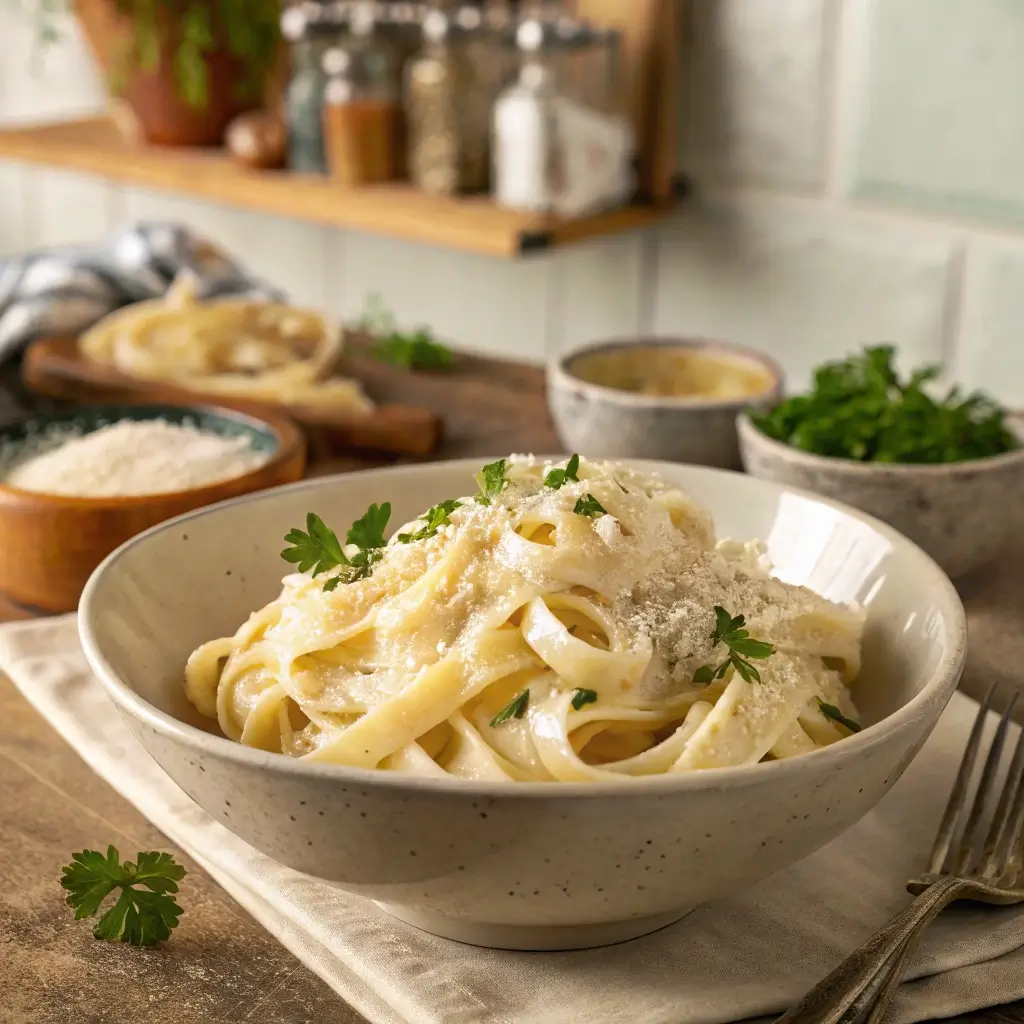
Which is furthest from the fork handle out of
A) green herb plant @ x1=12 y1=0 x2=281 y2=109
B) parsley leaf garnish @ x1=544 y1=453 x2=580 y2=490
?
green herb plant @ x1=12 y1=0 x2=281 y2=109

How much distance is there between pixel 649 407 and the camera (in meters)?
1.51

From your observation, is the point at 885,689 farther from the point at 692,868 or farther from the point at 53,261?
the point at 53,261

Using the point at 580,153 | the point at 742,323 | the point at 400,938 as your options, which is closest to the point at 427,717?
the point at 400,938

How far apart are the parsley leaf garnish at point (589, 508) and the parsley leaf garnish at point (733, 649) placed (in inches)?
3.8

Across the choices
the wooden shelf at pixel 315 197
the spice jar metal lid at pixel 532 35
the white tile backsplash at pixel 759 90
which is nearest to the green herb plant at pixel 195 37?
the wooden shelf at pixel 315 197

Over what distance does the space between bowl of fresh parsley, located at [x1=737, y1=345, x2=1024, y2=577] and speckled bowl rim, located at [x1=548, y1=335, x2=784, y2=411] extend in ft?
0.27

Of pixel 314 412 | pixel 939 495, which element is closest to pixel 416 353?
pixel 314 412

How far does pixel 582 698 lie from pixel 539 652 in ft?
0.14

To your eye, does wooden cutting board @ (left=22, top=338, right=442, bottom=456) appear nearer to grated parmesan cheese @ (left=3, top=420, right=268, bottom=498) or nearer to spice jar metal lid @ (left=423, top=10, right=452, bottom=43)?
grated parmesan cheese @ (left=3, top=420, right=268, bottom=498)

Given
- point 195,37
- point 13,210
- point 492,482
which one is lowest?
point 13,210

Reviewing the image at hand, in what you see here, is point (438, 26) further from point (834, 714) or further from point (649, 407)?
point (834, 714)

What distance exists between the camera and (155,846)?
961 millimetres

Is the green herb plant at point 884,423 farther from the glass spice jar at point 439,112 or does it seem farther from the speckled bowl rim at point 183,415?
the glass spice jar at point 439,112

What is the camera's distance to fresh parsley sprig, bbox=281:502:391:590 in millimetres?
946
